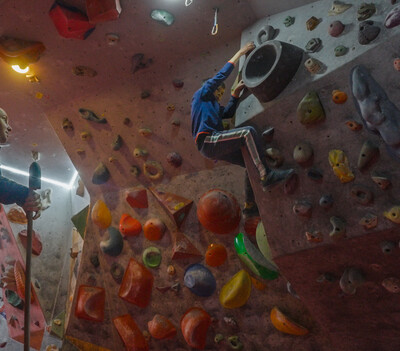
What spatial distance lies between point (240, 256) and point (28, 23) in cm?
251

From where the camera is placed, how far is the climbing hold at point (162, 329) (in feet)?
12.6

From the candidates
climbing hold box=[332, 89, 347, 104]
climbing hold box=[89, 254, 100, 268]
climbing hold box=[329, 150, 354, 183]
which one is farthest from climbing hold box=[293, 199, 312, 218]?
climbing hold box=[89, 254, 100, 268]

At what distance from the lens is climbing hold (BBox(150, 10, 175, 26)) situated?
3.25 m

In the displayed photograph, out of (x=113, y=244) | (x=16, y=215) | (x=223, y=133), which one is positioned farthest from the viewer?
(x=16, y=215)

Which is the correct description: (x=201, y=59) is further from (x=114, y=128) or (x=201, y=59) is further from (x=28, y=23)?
(x=28, y=23)

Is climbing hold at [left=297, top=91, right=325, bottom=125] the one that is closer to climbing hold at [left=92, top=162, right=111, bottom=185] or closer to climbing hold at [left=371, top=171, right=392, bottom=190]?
climbing hold at [left=371, top=171, right=392, bottom=190]

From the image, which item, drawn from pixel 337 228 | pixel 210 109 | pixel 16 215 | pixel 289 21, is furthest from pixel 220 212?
pixel 16 215

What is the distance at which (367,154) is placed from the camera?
7.53 ft

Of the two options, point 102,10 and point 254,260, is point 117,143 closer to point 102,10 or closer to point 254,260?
point 102,10

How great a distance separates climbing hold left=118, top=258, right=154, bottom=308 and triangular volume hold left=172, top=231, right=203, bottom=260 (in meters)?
0.39

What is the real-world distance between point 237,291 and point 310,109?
168 centimetres

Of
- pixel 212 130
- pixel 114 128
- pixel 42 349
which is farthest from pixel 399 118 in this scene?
pixel 42 349

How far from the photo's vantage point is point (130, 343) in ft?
13.3

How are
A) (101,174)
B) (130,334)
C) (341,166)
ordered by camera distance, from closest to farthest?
(341,166)
(130,334)
(101,174)
